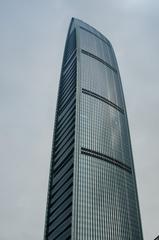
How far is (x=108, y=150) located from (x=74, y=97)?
3098 cm

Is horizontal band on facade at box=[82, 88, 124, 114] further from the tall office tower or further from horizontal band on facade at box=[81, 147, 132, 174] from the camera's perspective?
horizontal band on facade at box=[81, 147, 132, 174]

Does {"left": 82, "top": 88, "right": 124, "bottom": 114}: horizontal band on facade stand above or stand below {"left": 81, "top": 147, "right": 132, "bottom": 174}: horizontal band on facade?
above

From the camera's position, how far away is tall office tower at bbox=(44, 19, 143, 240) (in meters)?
133

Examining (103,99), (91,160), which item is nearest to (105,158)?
(91,160)

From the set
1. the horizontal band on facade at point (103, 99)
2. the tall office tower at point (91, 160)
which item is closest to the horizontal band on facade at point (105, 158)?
the tall office tower at point (91, 160)

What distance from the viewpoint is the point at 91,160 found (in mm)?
145125

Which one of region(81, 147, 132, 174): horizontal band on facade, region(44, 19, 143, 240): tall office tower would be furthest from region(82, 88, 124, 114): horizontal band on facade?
region(81, 147, 132, 174): horizontal band on facade

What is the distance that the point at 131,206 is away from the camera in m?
150

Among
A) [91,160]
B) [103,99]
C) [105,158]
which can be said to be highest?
[103,99]

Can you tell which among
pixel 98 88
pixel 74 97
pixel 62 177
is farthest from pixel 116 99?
pixel 62 177

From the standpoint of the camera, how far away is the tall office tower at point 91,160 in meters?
133

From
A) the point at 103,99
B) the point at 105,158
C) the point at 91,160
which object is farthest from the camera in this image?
the point at 103,99

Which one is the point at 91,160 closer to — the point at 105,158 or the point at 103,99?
the point at 105,158

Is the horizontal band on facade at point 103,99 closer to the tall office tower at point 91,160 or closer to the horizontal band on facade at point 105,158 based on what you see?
the tall office tower at point 91,160
